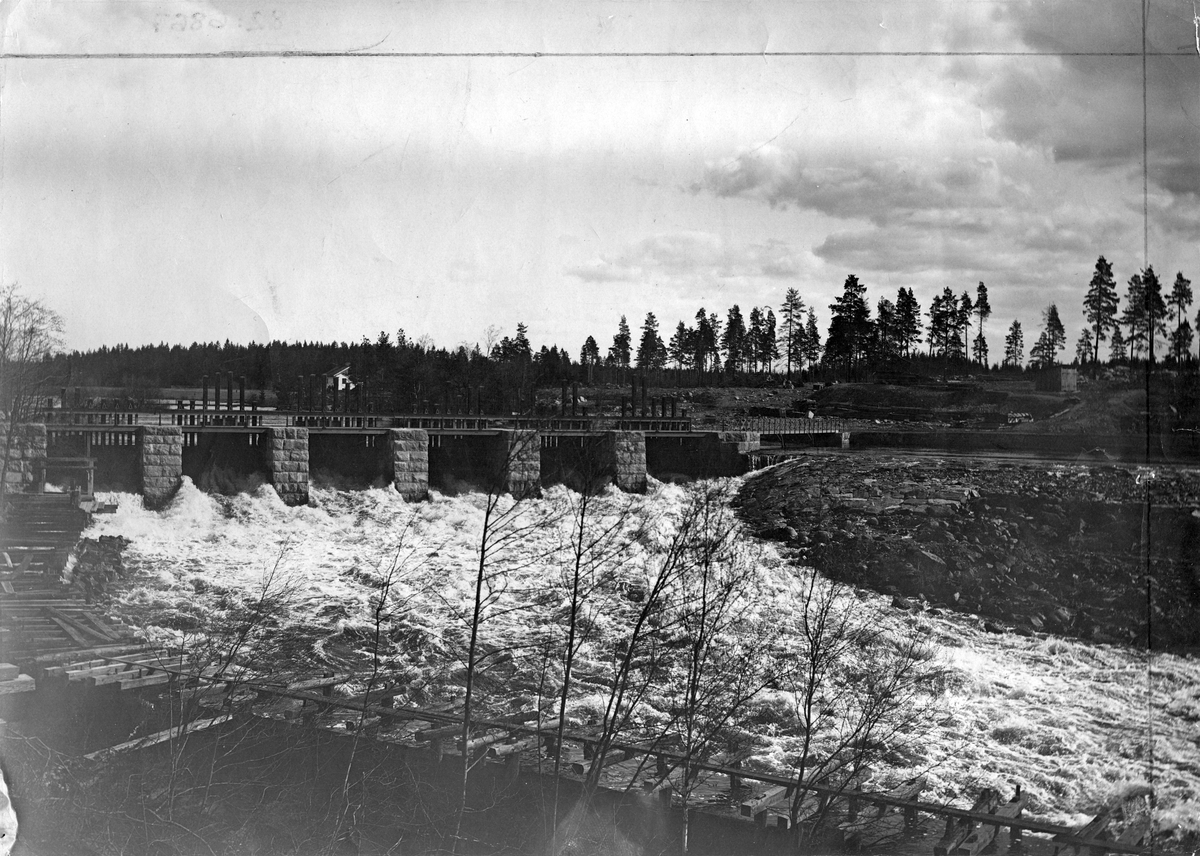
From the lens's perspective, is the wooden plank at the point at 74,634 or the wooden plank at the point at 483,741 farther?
the wooden plank at the point at 74,634

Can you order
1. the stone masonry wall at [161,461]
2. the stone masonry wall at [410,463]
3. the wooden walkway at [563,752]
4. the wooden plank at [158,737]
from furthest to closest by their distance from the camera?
1. the stone masonry wall at [161,461]
2. the stone masonry wall at [410,463]
3. the wooden plank at [158,737]
4. the wooden walkway at [563,752]

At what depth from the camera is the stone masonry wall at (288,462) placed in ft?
20.9

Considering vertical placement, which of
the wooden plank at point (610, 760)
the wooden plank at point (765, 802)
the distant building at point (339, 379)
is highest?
the distant building at point (339, 379)

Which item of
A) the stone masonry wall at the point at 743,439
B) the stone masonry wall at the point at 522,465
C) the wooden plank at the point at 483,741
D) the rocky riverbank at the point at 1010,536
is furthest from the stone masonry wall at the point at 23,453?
the rocky riverbank at the point at 1010,536

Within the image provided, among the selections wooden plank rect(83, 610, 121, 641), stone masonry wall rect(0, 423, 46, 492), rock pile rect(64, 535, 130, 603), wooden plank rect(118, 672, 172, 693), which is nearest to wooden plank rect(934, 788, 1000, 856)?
wooden plank rect(118, 672, 172, 693)

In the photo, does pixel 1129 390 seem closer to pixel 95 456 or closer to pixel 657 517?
pixel 657 517

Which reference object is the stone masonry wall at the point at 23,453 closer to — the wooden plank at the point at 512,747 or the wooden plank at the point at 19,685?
the wooden plank at the point at 19,685

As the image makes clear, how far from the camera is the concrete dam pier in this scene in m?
4.91

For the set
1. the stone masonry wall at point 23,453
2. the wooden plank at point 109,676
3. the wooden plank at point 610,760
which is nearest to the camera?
the wooden plank at point 610,760

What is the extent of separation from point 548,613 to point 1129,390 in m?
3.48

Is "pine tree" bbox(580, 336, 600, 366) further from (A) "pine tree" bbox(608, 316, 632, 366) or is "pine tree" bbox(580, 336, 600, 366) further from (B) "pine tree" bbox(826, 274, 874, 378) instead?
(B) "pine tree" bbox(826, 274, 874, 378)

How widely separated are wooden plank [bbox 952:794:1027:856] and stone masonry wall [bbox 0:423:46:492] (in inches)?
253

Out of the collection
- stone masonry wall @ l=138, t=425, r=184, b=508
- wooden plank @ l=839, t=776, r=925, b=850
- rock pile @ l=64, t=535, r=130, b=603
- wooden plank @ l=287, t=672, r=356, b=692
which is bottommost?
wooden plank @ l=839, t=776, r=925, b=850

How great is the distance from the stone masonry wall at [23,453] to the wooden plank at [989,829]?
6427 millimetres
